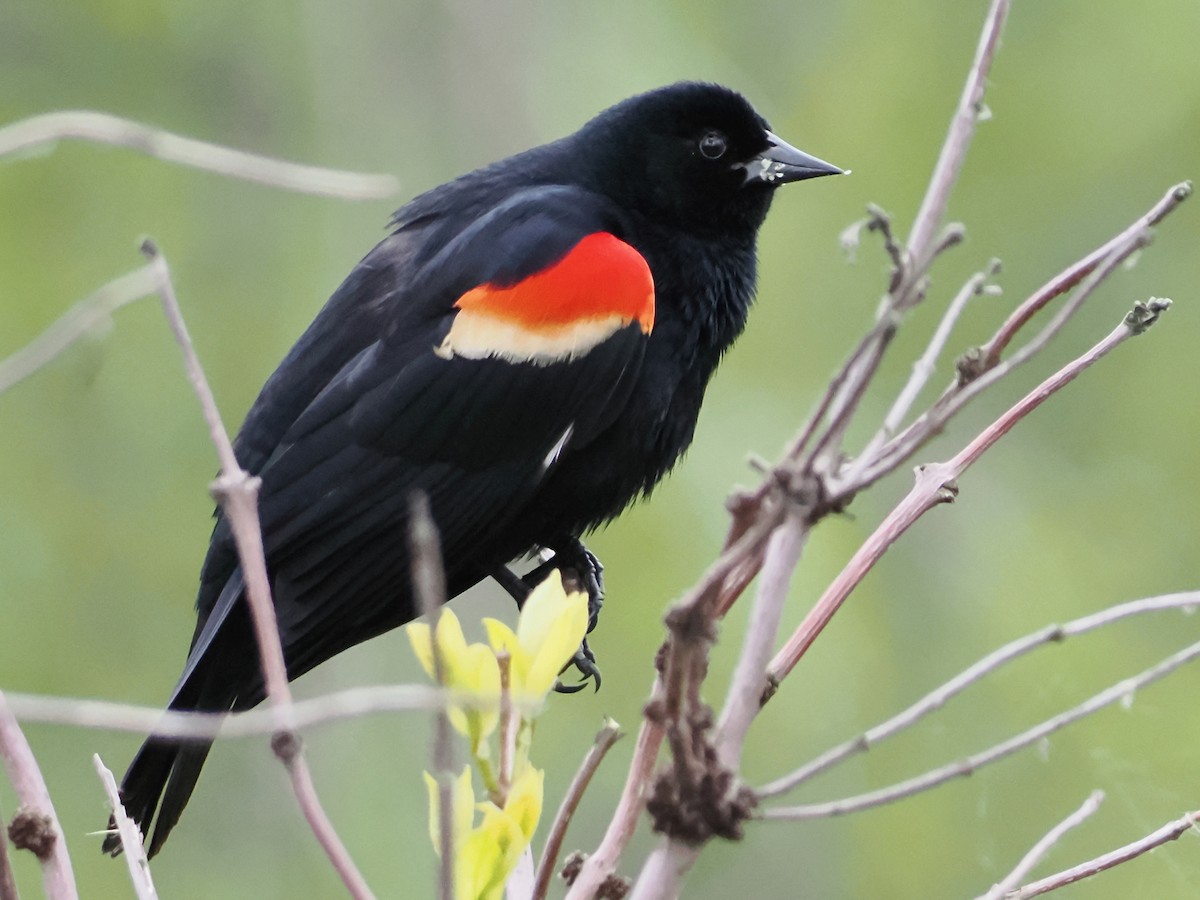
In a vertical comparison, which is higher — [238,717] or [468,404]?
[468,404]

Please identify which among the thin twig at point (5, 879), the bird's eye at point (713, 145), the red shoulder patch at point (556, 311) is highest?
the bird's eye at point (713, 145)

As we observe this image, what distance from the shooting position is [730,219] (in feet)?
7.52

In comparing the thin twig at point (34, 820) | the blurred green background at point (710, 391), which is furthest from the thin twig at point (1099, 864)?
the blurred green background at point (710, 391)

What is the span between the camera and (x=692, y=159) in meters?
2.33

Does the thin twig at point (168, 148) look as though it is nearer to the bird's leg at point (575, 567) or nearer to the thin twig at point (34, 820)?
the thin twig at point (34, 820)

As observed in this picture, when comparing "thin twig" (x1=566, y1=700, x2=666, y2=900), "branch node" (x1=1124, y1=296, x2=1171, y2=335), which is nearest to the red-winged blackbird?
"thin twig" (x1=566, y1=700, x2=666, y2=900)

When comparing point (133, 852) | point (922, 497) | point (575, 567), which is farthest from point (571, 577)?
point (133, 852)

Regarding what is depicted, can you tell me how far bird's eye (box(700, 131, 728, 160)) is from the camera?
7.69 feet

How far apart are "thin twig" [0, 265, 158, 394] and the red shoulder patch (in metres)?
1.07

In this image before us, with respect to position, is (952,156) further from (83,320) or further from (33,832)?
(33,832)

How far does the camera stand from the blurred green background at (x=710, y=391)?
398 centimetres

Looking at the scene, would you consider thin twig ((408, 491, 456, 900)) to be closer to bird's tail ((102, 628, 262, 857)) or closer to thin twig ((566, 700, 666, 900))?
thin twig ((566, 700, 666, 900))

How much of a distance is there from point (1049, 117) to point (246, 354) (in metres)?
2.60

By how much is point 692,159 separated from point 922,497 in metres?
1.37
